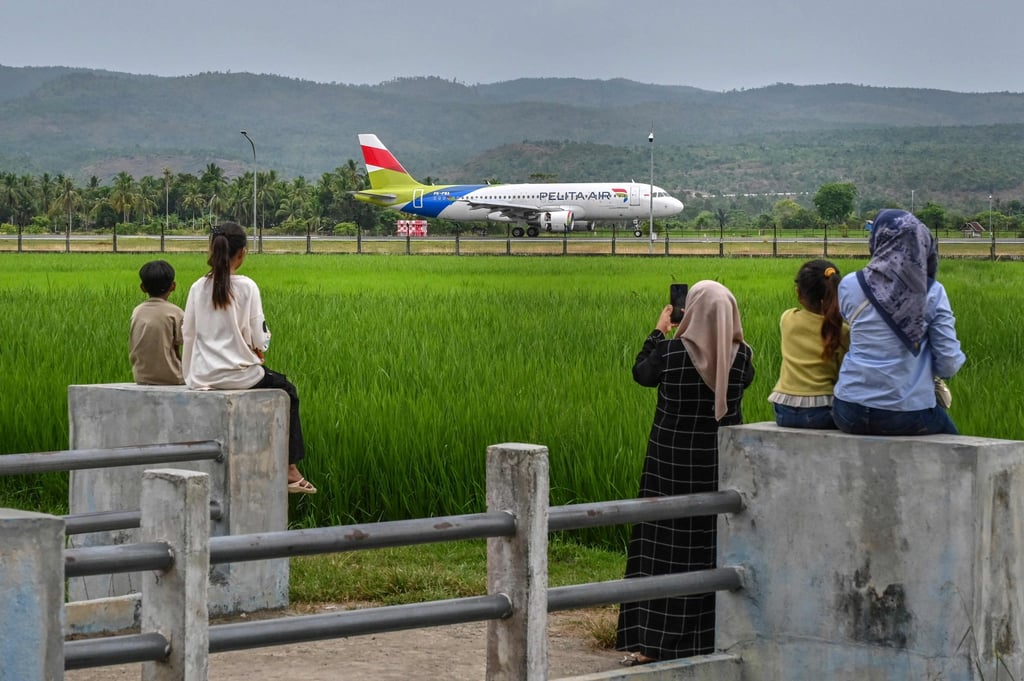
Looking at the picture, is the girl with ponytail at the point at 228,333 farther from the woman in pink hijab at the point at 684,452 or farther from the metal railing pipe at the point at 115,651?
the metal railing pipe at the point at 115,651

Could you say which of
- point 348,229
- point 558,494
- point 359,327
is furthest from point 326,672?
point 348,229

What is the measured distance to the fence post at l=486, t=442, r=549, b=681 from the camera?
4.88 m

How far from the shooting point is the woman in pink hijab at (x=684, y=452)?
6441 millimetres

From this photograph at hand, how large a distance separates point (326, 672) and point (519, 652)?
1.71 meters

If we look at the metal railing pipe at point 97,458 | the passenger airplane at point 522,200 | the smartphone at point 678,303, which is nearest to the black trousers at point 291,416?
the metal railing pipe at point 97,458

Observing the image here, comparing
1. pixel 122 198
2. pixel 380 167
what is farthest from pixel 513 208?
pixel 122 198

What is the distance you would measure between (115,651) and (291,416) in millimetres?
3430

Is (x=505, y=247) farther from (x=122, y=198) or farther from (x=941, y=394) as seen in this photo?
(x=122, y=198)

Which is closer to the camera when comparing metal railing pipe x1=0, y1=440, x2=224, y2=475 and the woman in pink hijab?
metal railing pipe x1=0, y1=440, x2=224, y2=475

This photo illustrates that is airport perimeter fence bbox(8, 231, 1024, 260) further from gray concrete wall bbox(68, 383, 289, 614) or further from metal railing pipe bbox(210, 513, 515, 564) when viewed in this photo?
metal railing pipe bbox(210, 513, 515, 564)

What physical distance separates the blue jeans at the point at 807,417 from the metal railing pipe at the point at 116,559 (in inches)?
96.6

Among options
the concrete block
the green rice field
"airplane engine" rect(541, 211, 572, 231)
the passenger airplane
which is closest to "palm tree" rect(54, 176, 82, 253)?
the passenger airplane

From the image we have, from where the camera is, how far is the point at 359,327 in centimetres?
2078

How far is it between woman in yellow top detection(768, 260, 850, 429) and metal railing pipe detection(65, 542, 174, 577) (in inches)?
97.6
